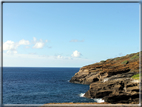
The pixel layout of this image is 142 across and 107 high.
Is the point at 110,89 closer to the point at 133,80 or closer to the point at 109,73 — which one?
the point at 133,80

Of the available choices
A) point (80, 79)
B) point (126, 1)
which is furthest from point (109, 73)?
point (126, 1)

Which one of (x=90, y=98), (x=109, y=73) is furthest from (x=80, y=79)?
(x=90, y=98)

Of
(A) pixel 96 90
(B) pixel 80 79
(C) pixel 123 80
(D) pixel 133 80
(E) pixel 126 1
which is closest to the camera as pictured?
(E) pixel 126 1

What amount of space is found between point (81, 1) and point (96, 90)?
2965cm

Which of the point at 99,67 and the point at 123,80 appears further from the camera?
the point at 99,67

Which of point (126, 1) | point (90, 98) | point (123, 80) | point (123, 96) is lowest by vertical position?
point (90, 98)

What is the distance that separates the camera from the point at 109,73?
5066 cm

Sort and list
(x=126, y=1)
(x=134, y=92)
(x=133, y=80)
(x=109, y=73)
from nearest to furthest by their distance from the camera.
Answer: (x=126, y=1), (x=134, y=92), (x=133, y=80), (x=109, y=73)

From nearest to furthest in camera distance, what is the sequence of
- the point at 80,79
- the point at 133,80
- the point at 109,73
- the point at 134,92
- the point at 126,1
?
the point at 126,1 → the point at 134,92 → the point at 133,80 → the point at 109,73 → the point at 80,79

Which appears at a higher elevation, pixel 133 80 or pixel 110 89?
pixel 133 80

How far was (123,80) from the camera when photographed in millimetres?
34156

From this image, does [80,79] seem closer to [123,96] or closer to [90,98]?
[90,98]

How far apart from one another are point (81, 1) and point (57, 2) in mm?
2122

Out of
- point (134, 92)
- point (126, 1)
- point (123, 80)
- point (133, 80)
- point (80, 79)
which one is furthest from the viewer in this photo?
point (80, 79)
